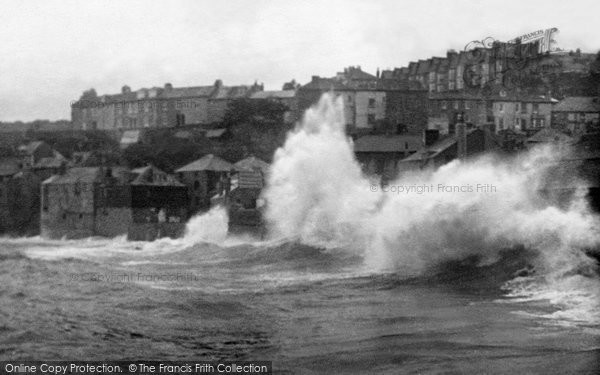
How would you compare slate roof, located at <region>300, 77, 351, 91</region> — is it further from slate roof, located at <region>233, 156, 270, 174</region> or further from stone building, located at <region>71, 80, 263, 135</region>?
slate roof, located at <region>233, 156, 270, 174</region>

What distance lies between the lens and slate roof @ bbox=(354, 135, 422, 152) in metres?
66.5

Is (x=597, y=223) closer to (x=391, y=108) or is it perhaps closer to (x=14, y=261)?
(x=14, y=261)

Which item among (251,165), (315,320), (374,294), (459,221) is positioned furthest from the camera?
(251,165)

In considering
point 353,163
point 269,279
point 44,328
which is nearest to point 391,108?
point 353,163

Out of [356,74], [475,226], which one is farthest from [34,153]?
[475,226]

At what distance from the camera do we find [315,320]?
22.1 metres

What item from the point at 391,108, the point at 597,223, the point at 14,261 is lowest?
the point at 14,261

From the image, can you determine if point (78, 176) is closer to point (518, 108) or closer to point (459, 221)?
point (518, 108)

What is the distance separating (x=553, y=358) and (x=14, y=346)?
419 inches

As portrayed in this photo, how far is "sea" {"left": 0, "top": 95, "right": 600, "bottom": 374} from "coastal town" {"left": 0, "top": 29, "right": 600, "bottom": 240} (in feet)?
52.8

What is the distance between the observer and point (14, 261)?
4559cm

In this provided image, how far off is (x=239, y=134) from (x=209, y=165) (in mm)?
12359

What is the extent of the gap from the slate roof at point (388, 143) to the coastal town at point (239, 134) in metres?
0.14

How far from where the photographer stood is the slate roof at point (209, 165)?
7544 centimetres
